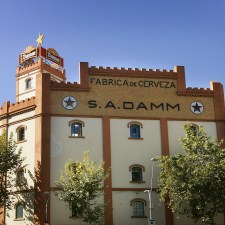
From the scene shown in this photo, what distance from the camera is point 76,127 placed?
142ft

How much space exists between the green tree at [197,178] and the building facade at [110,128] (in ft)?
13.1

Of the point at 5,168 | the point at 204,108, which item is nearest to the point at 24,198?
the point at 5,168

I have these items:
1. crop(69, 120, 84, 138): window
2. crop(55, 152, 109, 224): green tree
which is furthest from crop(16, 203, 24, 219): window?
crop(69, 120, 84, 138): window

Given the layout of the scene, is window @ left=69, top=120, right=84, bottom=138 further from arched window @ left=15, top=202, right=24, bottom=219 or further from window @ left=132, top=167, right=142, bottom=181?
arched window @ left=15, top=202, right=24, bottom=219

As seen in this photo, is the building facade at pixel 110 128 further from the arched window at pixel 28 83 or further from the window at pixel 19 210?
the arched window at pixel 28 83

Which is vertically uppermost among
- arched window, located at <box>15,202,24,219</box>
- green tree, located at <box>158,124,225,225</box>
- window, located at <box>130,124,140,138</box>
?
window, located at <box>130,124,140,138</box>

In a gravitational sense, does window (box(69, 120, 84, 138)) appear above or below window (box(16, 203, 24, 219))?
above

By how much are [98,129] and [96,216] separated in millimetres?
9309

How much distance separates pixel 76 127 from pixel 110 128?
3121 mm

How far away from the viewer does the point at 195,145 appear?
38625 mm

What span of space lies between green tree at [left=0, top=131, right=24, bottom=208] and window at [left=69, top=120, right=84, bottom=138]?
Answer: 499 centimetres

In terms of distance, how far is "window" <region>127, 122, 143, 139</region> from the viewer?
44281 millimetres

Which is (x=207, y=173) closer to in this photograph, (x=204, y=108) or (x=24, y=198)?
(x=204, y=108)

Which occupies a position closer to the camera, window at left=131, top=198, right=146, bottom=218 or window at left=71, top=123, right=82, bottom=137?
window at left=131, top=198, right=146, bottom=218
